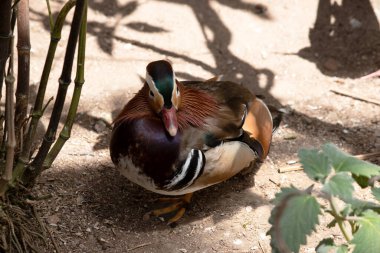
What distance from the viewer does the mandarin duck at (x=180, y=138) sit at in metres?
3.09

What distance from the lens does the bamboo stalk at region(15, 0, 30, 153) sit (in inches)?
105

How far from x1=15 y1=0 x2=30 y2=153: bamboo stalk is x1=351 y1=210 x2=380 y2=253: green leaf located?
1497 millimetres

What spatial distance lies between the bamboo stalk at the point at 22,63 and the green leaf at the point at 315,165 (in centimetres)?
131

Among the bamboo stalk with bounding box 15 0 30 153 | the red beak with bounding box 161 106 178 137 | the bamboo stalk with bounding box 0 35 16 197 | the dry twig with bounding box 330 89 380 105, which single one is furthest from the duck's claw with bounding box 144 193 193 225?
the dry twig with bounding box 330 89 380 105

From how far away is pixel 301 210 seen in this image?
173 centimetres

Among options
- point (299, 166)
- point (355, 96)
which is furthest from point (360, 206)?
point (355, 96)

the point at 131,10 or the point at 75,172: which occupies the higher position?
the point at 131,10

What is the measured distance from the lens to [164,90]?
3145 millimetres

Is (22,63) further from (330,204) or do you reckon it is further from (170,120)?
(330,204)

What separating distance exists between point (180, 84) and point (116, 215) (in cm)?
73

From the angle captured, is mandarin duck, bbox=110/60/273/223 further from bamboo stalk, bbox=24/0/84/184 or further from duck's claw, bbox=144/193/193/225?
bamboo stalk, bbox=24/0/84/184

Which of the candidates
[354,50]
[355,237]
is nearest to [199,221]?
[355,237]

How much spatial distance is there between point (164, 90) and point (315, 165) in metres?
1.42

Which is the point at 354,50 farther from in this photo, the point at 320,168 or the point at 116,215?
the point at 320,168
